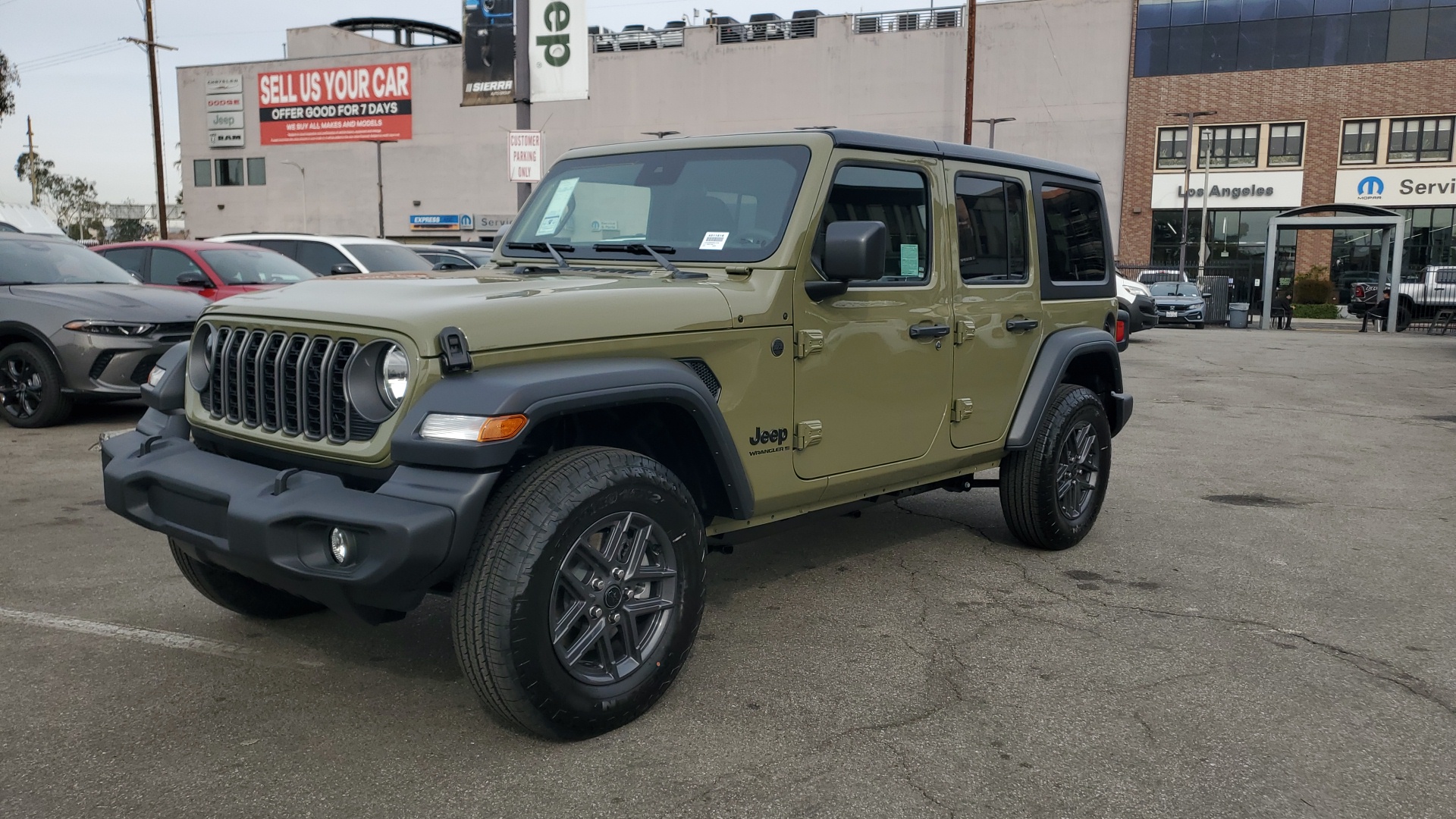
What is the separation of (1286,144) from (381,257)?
49.3m

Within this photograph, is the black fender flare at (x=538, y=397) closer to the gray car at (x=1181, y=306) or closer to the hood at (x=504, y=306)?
the hood at (x=504, y=306)

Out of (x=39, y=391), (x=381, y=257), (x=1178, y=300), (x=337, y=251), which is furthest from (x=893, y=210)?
(x=1178, y=300)

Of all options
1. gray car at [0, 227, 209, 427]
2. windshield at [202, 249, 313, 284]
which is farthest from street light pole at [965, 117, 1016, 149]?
gray car at [0, 227, 209, 427]

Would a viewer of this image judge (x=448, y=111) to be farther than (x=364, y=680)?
Yes

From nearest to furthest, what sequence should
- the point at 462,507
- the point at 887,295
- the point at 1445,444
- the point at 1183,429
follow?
the point at 462,507 < the point at 887,295 < the point at 1445,444 < the point at 1183,429

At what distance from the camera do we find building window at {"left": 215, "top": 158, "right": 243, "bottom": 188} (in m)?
70.7

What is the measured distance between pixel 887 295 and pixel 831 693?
61.9 inches

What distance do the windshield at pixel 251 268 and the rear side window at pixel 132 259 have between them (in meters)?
0.92

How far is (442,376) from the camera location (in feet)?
10.2

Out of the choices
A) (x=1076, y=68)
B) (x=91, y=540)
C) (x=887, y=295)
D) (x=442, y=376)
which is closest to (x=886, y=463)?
(x=887, y=295)

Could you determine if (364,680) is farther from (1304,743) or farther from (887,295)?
(1304,743)

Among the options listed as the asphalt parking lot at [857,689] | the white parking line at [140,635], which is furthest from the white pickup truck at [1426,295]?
the white parking line at [140,635]

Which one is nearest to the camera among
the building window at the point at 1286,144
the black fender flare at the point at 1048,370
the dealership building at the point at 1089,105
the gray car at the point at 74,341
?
the black fender flare at the point at 1048,370

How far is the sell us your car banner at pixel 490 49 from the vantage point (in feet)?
→ 42.5
